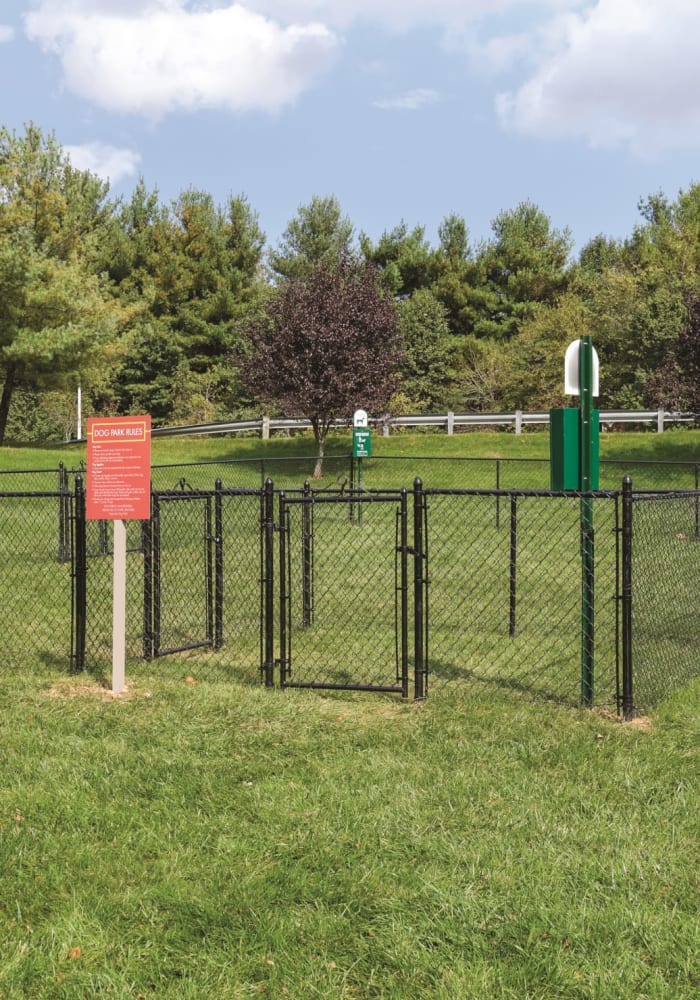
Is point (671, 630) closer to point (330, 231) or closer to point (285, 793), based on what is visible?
point (285, 793)

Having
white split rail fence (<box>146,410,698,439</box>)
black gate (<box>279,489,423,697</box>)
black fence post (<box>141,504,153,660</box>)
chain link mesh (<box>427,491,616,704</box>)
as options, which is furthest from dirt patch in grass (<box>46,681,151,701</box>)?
white split rail fence (<box>146,410,698,439</box>)

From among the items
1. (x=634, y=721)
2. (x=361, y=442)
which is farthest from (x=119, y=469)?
(x=361, y=442)

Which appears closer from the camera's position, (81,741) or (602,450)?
(81,741)

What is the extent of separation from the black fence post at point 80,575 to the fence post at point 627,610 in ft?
11.9

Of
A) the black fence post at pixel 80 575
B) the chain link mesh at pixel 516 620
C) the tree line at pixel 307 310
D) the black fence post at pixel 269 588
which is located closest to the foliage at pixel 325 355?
the tree line at pixel 307 310

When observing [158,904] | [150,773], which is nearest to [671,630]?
[150,773]

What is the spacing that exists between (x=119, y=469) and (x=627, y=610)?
339cm

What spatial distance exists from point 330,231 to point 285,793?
42.0 m

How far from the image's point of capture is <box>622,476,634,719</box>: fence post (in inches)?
214

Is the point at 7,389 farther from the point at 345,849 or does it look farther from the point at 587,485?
the point at 345,849

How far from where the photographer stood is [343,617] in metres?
8.72

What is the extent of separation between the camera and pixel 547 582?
10414mm

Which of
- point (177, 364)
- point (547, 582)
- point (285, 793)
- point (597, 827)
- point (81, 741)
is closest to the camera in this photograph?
point (597, 827)

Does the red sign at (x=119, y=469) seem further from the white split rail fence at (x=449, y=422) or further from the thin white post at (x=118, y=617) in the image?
the white split rail fence at (x=449, y=422)
